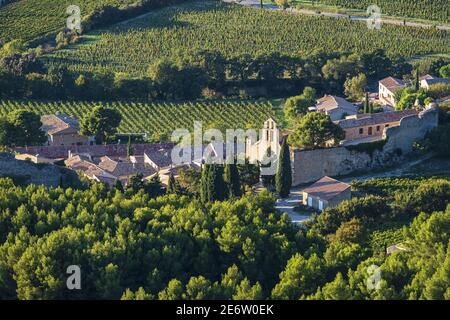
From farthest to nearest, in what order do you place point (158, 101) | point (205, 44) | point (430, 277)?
point (205, 44) → point (158, 101) → point (430, 277)

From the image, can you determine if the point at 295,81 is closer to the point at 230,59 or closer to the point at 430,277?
the point at 230,59

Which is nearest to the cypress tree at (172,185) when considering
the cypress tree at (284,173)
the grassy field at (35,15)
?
the cypress tree at (284,173)

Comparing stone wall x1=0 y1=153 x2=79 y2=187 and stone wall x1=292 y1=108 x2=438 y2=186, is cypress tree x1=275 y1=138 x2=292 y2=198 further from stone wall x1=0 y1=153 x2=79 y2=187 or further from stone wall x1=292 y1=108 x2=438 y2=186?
stone wall x1=0 y1=153 x2=79 y2=187

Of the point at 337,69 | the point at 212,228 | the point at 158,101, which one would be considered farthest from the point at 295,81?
the point at 212,228

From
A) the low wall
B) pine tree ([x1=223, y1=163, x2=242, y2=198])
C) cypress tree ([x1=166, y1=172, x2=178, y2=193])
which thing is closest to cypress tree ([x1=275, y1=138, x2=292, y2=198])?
pine tree ([x1=223, y1=163, x2=242, y2=198])

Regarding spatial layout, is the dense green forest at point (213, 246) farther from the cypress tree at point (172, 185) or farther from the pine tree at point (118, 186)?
the cypress tree at point (172, 185)
